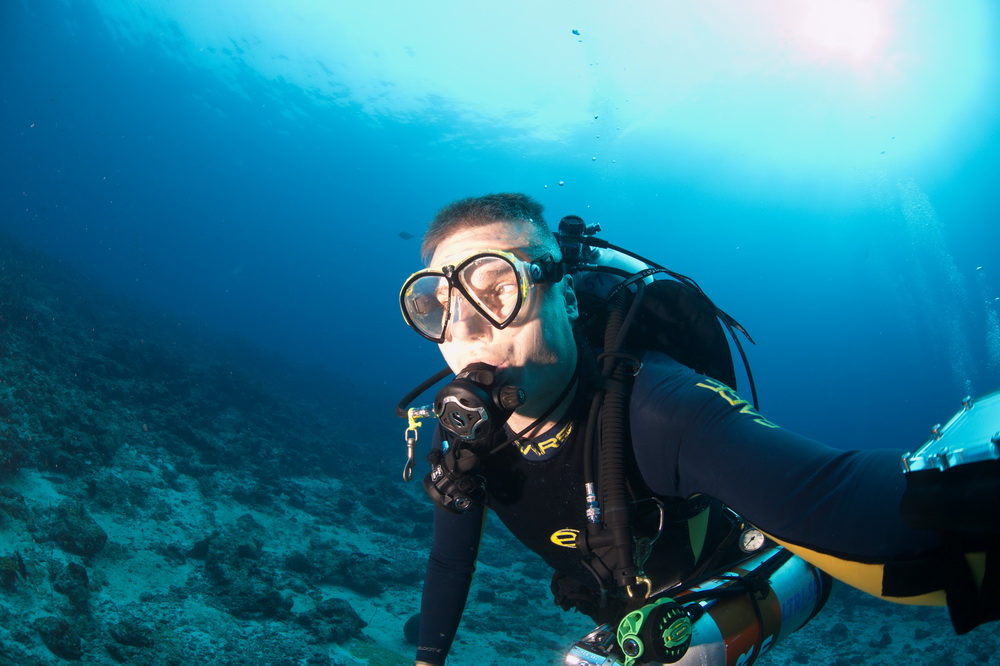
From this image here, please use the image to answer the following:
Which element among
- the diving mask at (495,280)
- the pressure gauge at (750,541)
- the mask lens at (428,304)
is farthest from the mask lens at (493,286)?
the pressure gauge at (750,541)

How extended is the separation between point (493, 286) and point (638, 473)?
1.13 m

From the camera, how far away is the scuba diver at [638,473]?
3.74 feet

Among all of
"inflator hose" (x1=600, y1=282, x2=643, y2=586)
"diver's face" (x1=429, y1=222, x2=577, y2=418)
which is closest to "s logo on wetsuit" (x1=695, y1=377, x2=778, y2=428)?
"inflator hose" (x1=600, y1=282, x2=643, y2=586)

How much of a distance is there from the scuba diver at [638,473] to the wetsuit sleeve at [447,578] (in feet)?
0.04

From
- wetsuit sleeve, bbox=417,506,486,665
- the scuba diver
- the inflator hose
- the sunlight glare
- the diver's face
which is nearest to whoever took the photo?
the scuba diver

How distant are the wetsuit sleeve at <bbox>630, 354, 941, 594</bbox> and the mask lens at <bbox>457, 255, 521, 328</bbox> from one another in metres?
0.73

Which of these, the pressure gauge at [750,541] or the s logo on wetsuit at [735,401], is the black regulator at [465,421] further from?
the pressure gauge at [750,541]

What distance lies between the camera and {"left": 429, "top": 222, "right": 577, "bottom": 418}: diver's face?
2.24m

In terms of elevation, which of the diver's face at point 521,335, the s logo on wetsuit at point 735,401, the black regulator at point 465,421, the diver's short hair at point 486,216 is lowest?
the s logo on wetsuit at point 735,401

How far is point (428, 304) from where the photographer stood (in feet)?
8.64

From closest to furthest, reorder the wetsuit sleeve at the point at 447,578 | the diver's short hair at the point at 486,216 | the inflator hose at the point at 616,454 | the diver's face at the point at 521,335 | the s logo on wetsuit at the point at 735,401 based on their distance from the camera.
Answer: the s logo on wetsuit at the point at 735,401 < the inflator hose at the point at 616,454 < the diver's face at the point at 521,335 < the diver's short hair at the point at 486,216 < the wetsuit sleeve at the point at 447,578

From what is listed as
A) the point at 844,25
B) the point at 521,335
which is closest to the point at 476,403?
the point at 521,335

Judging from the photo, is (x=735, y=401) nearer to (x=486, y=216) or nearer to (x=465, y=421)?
(x=465, y=421)

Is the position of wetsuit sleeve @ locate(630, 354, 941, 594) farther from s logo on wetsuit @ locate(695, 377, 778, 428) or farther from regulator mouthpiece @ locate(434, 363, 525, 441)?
regulator mouthpiece @ locate(434, 363, 525, 441)
